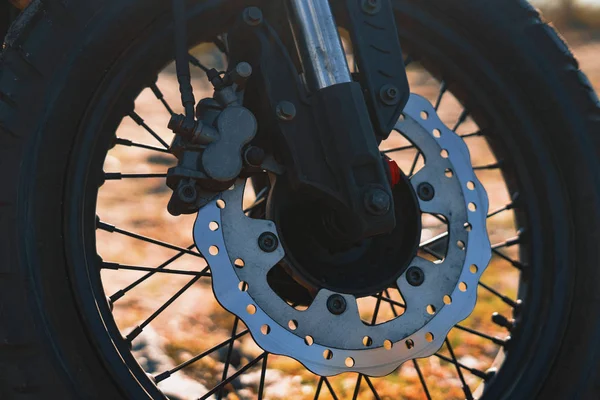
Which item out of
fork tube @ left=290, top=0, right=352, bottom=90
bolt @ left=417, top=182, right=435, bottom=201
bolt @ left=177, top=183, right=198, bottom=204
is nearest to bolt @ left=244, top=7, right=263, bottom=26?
fork tube @ left=290, top=0, right=352, bottom=90

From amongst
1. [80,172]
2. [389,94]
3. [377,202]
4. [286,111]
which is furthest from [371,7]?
[80,172]

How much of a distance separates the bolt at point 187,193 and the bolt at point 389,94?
396 mm

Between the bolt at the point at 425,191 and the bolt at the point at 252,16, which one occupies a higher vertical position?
the bolt at the point at 252,16

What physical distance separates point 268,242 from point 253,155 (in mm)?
163

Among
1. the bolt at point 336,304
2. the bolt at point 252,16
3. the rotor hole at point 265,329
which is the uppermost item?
the bolt at point 252,16

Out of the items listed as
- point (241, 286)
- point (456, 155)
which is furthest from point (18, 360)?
point (456, 155)

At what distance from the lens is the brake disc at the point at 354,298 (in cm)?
137

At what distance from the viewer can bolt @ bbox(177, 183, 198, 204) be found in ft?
4.21

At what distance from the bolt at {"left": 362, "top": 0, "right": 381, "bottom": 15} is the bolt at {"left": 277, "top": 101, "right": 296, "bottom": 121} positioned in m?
0.27

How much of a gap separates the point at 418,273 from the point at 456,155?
281 millimetres

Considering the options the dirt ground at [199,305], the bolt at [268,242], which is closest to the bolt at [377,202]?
the bolt at [268,242]

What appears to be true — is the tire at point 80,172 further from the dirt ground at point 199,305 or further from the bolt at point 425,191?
the dirt ground at point 199,305

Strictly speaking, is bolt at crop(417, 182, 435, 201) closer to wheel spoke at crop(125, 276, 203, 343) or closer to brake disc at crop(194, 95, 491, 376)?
brake disc at crop(194, 95, 491, 376)

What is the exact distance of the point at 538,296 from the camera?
5.39 ft
